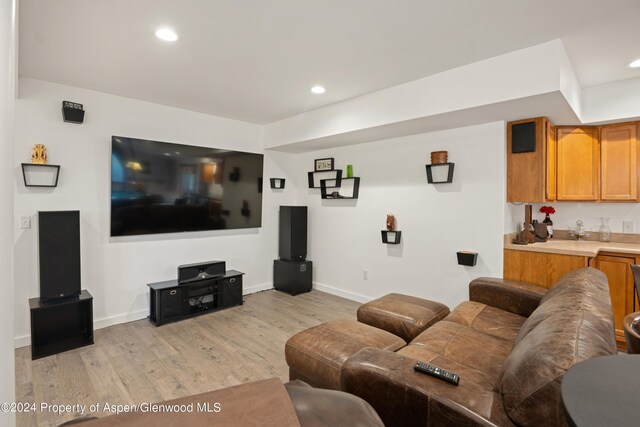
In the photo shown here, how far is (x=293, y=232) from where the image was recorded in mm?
4793

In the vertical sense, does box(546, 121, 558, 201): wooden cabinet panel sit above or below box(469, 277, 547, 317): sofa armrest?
above

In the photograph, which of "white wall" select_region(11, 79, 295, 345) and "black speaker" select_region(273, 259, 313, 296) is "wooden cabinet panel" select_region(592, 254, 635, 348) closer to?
"black speaker" select_region(273, 259, 313, 296)

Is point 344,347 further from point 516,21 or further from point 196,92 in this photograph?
point 196,92

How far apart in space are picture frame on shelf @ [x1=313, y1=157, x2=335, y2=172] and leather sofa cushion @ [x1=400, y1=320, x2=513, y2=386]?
292 cm

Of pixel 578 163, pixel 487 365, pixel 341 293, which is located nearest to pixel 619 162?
pixel 578 163

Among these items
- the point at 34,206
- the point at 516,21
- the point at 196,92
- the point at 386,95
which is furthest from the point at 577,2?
the point at 34,206

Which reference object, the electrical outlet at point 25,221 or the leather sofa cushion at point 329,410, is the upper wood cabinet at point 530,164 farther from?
the electrical outlet at point 25,221

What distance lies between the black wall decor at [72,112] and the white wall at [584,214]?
4.42m

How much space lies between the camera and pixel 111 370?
101 inches

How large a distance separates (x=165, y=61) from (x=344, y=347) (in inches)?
105

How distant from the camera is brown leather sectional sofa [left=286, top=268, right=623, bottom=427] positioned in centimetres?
110

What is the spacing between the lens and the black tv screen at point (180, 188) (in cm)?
343

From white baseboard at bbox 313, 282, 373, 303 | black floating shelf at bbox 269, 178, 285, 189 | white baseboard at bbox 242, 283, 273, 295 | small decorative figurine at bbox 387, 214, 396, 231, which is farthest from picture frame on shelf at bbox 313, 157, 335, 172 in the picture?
white baseboard at bbox 242, 283, 273, 295

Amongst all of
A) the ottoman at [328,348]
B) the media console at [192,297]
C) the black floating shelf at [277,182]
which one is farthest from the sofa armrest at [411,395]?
the black floating shelf at [277,182]
